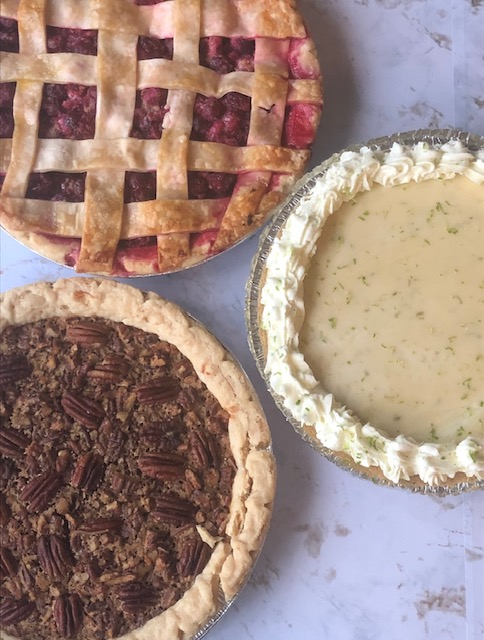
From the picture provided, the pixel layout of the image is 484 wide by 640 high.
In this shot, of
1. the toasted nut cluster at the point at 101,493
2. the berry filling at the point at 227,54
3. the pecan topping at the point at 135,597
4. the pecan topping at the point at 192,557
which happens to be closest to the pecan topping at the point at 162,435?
the toasted nut cluster at the point at 101,493

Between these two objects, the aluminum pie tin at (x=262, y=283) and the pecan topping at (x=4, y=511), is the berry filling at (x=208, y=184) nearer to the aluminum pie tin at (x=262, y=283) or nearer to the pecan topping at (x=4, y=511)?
the aluminum pie tin at (x=262, y=283)

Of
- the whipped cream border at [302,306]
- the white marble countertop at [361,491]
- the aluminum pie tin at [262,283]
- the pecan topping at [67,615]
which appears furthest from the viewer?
the white marble countertop at [361,491]

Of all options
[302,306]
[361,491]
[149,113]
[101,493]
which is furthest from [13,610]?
[149,113]

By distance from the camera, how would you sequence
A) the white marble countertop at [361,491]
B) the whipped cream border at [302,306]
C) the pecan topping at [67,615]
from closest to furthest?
the whipped cream border at [302,306], the pecan topping at [67,615], the white marble countertop at [361,491]

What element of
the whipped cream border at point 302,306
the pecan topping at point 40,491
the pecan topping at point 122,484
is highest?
the whipped cream border at point 302,306

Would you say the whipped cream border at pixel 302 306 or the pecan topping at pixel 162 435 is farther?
the pecan topping at pixel 162 435

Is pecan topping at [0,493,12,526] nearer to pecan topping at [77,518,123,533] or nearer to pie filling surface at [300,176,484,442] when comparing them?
pecan topping at [77,518,123,533]
